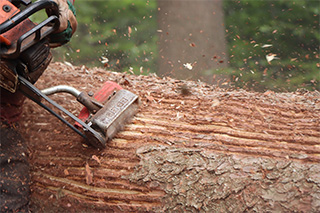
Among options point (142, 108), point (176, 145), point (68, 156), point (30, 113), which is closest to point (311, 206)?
point (176, 145)

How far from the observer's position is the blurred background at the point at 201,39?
3.04m

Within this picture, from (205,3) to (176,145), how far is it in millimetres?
2657

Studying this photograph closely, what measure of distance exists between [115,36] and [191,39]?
3.27 feet

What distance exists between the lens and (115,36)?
358 centimetres

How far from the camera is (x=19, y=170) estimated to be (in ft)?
6.39

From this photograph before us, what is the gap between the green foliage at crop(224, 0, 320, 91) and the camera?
2.87m

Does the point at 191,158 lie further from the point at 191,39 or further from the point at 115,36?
the point at 115,36

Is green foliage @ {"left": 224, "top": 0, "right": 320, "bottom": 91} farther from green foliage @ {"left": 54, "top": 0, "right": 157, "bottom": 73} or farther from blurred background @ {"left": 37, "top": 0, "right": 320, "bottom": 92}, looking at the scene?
green foliage @ {"left": 54, "top": 0, "right": 157, "bottom": 73}

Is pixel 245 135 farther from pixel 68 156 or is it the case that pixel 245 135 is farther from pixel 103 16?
pixel 103 16

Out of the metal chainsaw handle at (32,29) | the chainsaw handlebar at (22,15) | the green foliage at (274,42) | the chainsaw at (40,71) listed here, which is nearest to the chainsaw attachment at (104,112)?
the chainsaw at (40,71)

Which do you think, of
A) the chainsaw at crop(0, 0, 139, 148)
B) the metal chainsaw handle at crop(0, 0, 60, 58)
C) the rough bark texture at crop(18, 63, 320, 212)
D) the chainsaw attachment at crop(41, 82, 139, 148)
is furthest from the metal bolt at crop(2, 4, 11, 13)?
the rough bark texture at crop(18, 63, 320, 212)

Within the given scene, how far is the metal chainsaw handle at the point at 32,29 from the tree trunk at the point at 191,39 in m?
1.43

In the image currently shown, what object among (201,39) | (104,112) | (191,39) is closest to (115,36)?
(191,39)

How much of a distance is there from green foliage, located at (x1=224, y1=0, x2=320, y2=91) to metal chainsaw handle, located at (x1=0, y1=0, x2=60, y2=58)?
1.71 m
